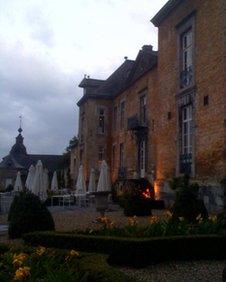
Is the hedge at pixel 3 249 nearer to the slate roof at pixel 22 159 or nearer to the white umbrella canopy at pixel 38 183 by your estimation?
the white umbrella canopy at pixel 38 183

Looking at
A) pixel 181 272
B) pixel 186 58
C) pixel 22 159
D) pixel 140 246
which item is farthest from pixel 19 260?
pixel 22 159

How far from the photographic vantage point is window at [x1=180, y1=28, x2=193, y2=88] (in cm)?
2014

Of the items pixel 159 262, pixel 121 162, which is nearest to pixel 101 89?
pixel 121 162

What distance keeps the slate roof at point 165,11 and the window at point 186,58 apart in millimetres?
1451

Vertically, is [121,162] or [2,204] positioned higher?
[121,162]

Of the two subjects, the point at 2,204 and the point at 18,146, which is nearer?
the point at 2,204

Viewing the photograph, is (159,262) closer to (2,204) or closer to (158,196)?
(158,196)

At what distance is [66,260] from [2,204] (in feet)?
62.0

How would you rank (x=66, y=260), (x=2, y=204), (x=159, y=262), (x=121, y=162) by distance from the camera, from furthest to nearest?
(x=121, y=162) → (x=2, y=204) → (x=159, y=262) → (x=66, y=260)

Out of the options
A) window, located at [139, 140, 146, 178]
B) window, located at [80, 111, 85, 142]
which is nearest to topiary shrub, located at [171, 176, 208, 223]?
window, located at [139, 140, 146, 178]

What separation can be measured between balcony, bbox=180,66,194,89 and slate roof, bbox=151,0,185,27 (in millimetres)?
3082

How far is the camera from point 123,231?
392 inches

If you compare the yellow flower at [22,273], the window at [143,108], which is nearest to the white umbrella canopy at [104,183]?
the window at [143,108]

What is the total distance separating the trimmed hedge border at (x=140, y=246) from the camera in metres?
9.12
